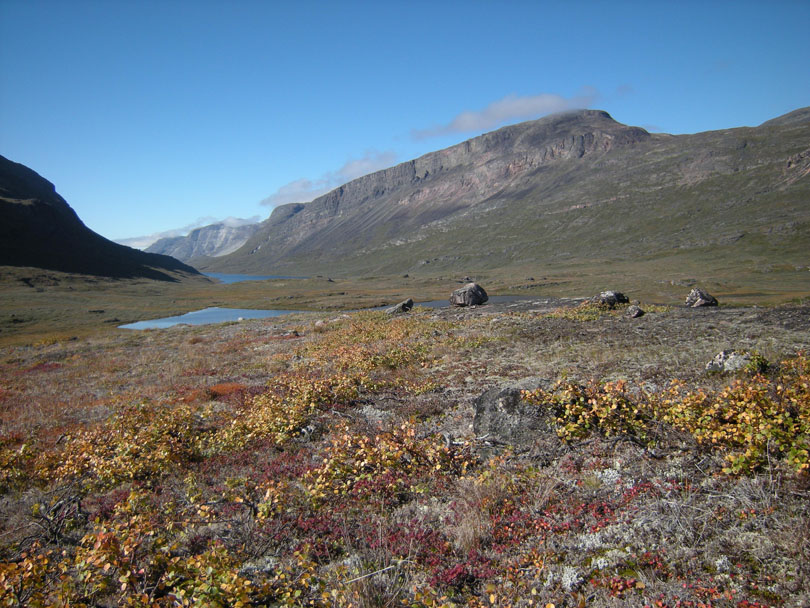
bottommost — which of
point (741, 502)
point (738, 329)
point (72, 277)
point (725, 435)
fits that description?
point (738, 329)

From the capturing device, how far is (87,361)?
107 feet

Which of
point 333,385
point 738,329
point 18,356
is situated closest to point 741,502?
point 333,385

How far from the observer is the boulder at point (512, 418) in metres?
9.39

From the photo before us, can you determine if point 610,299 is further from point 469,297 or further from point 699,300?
point 469,297

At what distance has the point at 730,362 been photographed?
40.5ft

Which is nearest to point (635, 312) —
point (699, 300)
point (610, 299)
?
point (610, 299)

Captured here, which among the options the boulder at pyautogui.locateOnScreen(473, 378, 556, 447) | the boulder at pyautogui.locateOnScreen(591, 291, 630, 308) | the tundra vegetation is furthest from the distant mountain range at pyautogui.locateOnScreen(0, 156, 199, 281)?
the boulder at pyautogui.locateOnScreen(473, 378, 556, 447)

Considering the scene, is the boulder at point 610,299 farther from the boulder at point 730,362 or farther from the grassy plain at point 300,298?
the grassy plain at point 300,298

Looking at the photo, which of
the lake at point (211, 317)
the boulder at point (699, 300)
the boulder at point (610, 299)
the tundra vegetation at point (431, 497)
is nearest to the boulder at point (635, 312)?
the boulder at point (610, 299)

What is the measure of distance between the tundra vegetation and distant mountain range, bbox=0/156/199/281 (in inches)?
6483

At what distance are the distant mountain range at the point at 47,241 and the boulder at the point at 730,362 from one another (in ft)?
573

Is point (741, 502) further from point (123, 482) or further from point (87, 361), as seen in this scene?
point (87, 361)

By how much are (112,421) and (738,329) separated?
2697 cm

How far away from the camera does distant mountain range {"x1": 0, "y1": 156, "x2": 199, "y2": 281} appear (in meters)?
139
